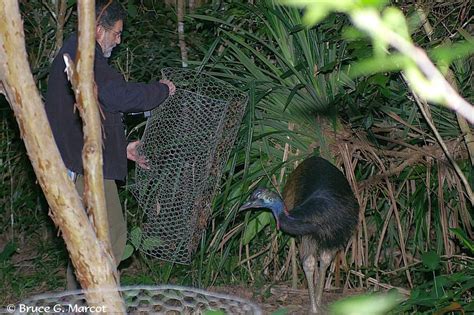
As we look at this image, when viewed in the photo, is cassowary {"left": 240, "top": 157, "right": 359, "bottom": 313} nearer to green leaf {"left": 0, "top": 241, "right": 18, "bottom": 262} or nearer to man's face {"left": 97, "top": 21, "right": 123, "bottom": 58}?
man's face {"left": 97, "top": 21, "right": 123, "bottom": 58}

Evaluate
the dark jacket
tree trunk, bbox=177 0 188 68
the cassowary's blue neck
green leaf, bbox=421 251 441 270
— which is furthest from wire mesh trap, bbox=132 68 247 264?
green leaf, bbox=421 251 441 270

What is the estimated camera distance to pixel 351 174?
6.05m

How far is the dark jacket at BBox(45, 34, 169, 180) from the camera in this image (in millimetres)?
4430

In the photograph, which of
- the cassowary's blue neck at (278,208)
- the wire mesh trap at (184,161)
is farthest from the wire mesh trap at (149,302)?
the cassowary's blue neck at (278,208)

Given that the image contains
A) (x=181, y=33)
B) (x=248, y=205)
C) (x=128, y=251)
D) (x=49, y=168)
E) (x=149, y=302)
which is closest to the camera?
(x=49, y=168)

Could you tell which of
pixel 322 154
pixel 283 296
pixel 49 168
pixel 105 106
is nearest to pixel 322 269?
pixel 283 296

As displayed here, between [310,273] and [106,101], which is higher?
[106,101]

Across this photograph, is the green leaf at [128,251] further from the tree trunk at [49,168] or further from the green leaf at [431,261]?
the tree trunk at [49,168]

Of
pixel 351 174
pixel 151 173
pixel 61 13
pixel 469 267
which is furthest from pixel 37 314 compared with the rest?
pixel 61 13

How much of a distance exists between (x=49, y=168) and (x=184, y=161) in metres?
2.91

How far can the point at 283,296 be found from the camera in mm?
6105

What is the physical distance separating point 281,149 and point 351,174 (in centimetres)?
49

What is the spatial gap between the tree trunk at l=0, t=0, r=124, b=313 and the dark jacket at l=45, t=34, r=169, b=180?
193 cm

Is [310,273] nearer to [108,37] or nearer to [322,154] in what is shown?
[322,154]
